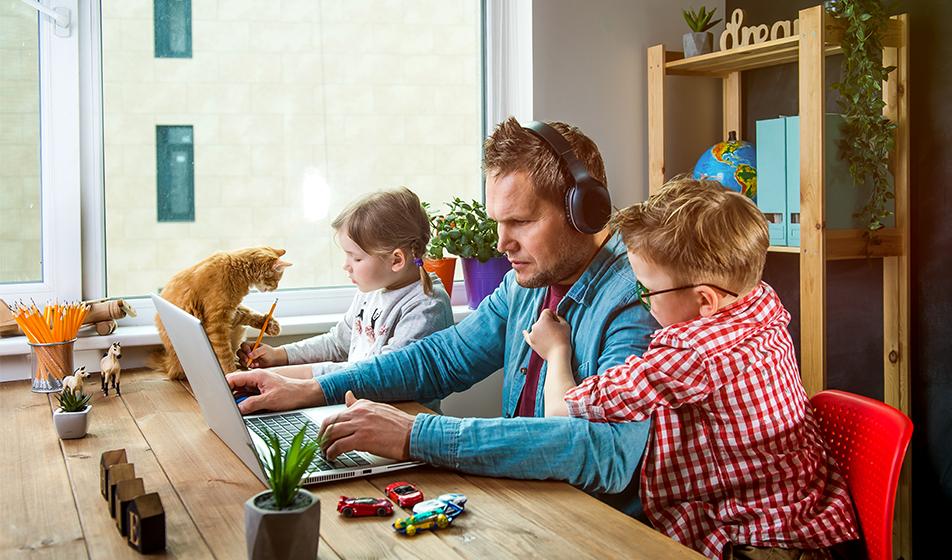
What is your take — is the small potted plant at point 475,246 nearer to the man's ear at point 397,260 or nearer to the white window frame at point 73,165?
the man's ear at point 397,260

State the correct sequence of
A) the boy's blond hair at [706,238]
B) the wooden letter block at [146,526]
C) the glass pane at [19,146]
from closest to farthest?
the wooden letter block at [146,526]
the boy's blond hair at [706,238]
the glass pane at [19,146]

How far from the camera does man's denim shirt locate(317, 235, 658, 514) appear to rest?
1287 millimetres

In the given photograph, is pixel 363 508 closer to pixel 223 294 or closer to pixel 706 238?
pixel 706 238

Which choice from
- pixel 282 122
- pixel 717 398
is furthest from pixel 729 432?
pixel 282 122

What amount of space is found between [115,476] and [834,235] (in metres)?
1.76

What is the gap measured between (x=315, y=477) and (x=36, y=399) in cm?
93

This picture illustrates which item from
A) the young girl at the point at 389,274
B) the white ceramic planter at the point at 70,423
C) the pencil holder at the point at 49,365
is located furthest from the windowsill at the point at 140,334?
the white ceramic planter at the point at 70,423

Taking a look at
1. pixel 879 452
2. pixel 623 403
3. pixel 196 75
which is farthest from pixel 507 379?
pixel 196 75

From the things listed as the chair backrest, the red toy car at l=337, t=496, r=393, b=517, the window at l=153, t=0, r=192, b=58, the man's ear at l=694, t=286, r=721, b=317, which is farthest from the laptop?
the window at l=153, t=0, r=192, b=58

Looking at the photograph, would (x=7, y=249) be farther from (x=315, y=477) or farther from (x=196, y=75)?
(x=315, y=477)

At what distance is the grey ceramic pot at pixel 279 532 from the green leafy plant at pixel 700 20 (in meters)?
2.11

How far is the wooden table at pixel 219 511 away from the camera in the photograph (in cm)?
105

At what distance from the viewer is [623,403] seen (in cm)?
131

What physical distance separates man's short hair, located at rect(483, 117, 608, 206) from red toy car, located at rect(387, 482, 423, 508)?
611 millimetres
